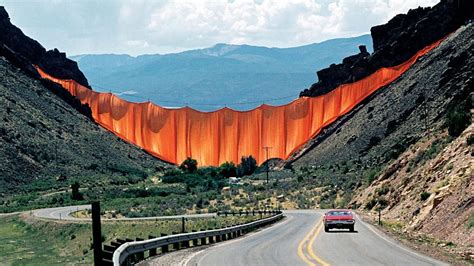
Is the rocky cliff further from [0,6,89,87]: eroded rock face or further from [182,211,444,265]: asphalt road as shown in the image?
[182,211,444,265]: asphalt road

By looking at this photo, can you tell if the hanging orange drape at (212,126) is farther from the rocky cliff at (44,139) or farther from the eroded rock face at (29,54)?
the rocky cliff at (44,139)

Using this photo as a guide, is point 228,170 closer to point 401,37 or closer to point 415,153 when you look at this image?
point 401,37

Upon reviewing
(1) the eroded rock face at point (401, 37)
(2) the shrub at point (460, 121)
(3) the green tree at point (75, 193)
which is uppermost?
(1) the eroded rock face at point (401, 37)

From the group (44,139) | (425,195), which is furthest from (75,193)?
(425,195)

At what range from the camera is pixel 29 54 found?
159375mm

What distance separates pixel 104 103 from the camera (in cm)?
16775

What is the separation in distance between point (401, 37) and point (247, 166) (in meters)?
38.2

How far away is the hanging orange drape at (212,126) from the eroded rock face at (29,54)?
407 centimetres

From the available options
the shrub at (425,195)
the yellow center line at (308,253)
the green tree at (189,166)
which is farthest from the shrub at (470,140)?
the green tree at (189,166)

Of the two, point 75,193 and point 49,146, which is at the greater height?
point 49,146

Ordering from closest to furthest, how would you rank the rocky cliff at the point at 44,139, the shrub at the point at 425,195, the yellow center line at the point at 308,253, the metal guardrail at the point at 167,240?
1. the metal guardrail at the point at 167,240
2. the yellow center line at the point at 308,253
3. the shrub at the point at 425,195
4. the rocky cliff at the point at 44,139

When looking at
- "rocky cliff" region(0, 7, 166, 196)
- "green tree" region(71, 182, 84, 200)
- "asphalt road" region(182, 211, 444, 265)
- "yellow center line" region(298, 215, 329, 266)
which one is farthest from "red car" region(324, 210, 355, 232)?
"green tree" region(71, 182, 84, 200)

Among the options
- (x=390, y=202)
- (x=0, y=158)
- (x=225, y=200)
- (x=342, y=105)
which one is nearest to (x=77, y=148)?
(x=0, y=158)

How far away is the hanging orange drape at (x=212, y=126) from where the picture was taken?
148125mm
